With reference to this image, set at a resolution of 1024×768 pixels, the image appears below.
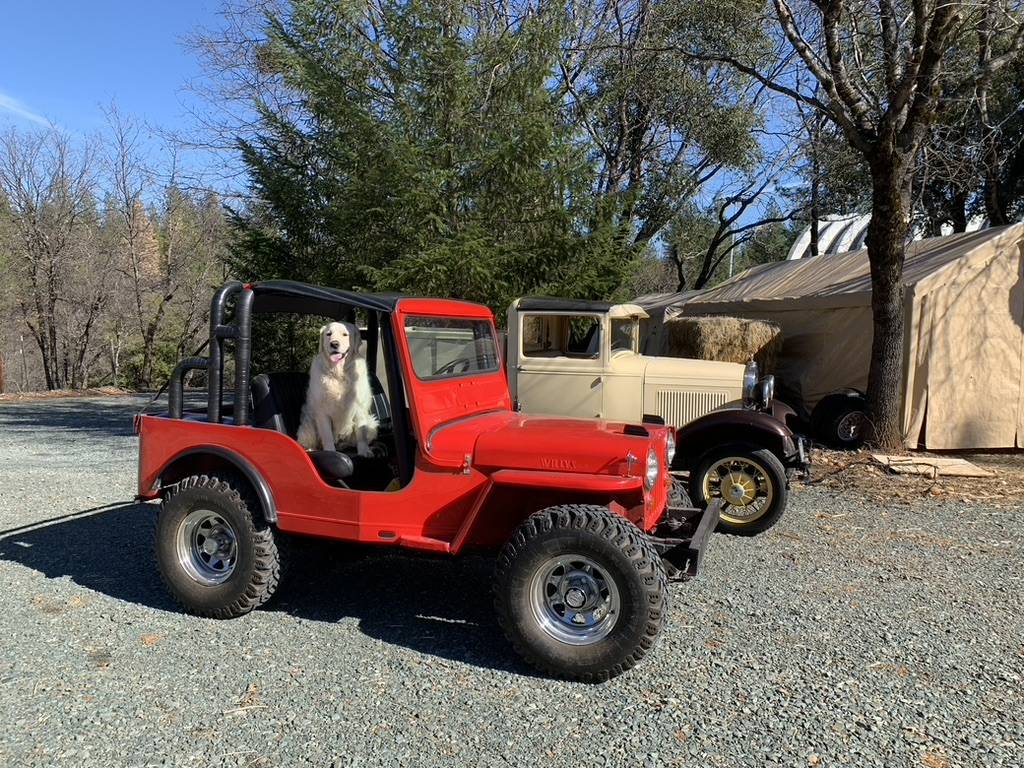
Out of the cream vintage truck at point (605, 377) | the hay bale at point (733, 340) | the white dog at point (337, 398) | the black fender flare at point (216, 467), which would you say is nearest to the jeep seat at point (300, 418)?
the white dog at point (337, 398)

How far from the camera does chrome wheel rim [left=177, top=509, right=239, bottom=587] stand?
4062 mm

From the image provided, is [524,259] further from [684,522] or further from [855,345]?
[684,522]

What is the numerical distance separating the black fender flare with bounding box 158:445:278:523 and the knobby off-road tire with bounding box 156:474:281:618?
0.39ft

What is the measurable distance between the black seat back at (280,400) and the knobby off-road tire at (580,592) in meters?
1.71

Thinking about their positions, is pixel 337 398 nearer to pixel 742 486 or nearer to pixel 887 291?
pixel 742 486

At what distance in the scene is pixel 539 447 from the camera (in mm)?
3596

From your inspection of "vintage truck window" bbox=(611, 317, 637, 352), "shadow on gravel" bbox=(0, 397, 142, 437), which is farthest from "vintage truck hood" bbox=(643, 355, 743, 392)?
"shadow on gravel" bbox=(0, 397, 142, 437)

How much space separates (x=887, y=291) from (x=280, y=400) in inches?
300

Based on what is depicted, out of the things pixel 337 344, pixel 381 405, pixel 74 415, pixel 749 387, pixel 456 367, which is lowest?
pixel 74 415

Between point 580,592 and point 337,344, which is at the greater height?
point 337,344

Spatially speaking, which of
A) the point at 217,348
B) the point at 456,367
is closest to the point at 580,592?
the point at 456,367

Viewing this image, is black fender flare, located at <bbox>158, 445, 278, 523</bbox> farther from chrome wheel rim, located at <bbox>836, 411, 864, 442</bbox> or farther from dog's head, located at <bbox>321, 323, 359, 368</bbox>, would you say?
chrome wheel rim, located at <bbox>836, 411, 864, 442</bbox>

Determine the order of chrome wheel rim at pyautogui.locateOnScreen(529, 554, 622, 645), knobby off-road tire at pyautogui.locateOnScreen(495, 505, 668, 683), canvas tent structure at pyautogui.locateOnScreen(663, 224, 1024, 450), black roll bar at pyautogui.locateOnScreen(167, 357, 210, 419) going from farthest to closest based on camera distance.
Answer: canvas tent structure at pyautogui.locateOnScreen(663, 224, 1024, 450) < black roll bar at pyautogui.locateOnScreen(167, 357, 210, 419) < chrome wheel rim at pyautogui.locateOnScreen(529, 554, 622, 645) < knobby off-road tire at pyautogui.locateOnScreen(495, 505, 668, 683)

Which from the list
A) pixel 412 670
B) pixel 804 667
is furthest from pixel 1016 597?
pixel 412 670
